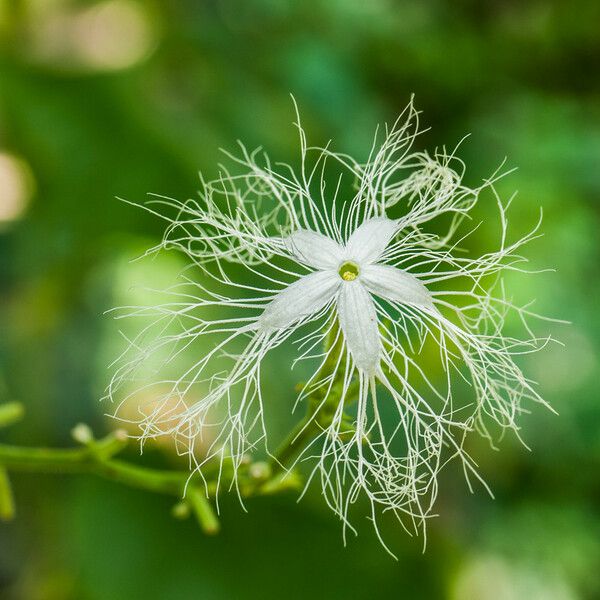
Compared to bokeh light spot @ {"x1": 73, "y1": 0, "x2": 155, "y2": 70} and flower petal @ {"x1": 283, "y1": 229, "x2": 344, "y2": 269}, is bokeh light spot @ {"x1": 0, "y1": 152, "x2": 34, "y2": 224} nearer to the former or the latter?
bokeh light spot @ {"x1": 73, "y1": 0, "x2": 155, "y2": 70}

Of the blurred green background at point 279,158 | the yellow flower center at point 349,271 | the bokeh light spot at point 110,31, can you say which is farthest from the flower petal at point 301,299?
the bokeh light spot at point 110,31

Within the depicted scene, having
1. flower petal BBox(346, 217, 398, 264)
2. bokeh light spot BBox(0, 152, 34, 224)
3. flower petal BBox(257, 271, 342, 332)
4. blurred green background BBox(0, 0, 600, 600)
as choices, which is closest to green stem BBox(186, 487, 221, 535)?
flower petal BBox(257, 271, 342, 332)

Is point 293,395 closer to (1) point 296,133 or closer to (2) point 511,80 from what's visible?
(1) point 296,133

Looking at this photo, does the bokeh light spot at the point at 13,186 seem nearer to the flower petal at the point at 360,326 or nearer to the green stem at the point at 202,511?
the green stem at the point at 202,511

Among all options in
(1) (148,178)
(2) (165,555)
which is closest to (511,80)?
(1) (148,178)

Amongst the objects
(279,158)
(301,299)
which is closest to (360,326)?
(301,299)

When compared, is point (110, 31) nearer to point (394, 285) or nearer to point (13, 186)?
point (13, 186)
